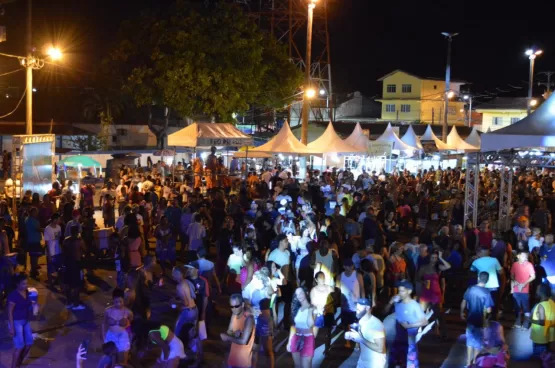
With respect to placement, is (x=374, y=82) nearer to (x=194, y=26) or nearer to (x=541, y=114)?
(x=194, y=26)

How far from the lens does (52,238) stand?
11172 millimetres

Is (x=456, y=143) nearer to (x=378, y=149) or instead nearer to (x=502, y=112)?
(x=378, y=149)

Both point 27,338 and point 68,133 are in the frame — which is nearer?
point 27,338

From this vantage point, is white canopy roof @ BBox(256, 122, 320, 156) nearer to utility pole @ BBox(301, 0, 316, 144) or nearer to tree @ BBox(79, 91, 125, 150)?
utility pole @ BBox(301, 0, 316, 144)

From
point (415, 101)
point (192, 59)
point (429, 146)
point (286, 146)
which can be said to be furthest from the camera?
point (415, 101)

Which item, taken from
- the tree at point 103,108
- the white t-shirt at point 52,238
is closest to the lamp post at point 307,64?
the white t-shirt at point 52,238

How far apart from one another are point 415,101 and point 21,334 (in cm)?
6318

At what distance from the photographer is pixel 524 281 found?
915 centimetres

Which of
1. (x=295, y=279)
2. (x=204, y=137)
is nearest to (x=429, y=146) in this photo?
(x=204, y=137)

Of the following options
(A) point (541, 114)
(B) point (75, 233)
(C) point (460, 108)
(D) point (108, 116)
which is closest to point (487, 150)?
(A) point (541, 114)

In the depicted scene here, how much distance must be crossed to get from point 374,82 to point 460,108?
Answer: 65.3 ft

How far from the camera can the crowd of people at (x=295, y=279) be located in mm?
6738

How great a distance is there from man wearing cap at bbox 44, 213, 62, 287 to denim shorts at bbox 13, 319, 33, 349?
13.5ft

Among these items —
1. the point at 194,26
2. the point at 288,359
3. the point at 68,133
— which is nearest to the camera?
the point at 288,359
